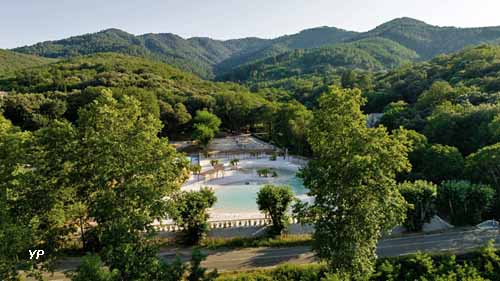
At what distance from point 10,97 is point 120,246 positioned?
48451mm

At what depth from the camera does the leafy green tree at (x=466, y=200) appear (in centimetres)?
1752

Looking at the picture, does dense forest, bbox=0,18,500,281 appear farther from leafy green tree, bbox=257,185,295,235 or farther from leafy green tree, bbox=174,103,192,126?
leafy green tree, bbox=174,103,192,126

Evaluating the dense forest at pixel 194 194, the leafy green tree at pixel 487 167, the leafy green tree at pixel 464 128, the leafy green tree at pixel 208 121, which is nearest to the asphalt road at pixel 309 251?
the dense forest at pixel 194 194

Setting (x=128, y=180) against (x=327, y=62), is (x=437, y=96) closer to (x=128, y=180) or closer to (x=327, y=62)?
(x=128, y=180)

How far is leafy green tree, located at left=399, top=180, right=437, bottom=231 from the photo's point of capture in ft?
56.7

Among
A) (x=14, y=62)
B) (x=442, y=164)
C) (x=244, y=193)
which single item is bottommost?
(x=244, y=193)

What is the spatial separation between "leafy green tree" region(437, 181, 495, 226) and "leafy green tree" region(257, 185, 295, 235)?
813 centimetres

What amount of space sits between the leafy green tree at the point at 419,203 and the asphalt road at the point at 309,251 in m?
0.77

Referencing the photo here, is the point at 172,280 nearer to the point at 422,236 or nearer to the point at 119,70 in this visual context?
the point at 422,236

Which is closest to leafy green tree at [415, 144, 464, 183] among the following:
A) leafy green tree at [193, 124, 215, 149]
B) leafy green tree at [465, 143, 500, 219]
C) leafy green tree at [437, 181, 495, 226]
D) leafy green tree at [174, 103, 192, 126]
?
leafy green tree at [465, 143, 500, 219]

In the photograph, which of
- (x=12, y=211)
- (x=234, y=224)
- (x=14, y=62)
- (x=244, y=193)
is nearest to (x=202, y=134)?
(x=244, y=193)

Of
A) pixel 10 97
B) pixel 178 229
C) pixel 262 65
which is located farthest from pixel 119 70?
pixel 262 65

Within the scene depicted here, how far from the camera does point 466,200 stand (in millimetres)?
17734

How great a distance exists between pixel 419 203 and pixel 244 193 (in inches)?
583
